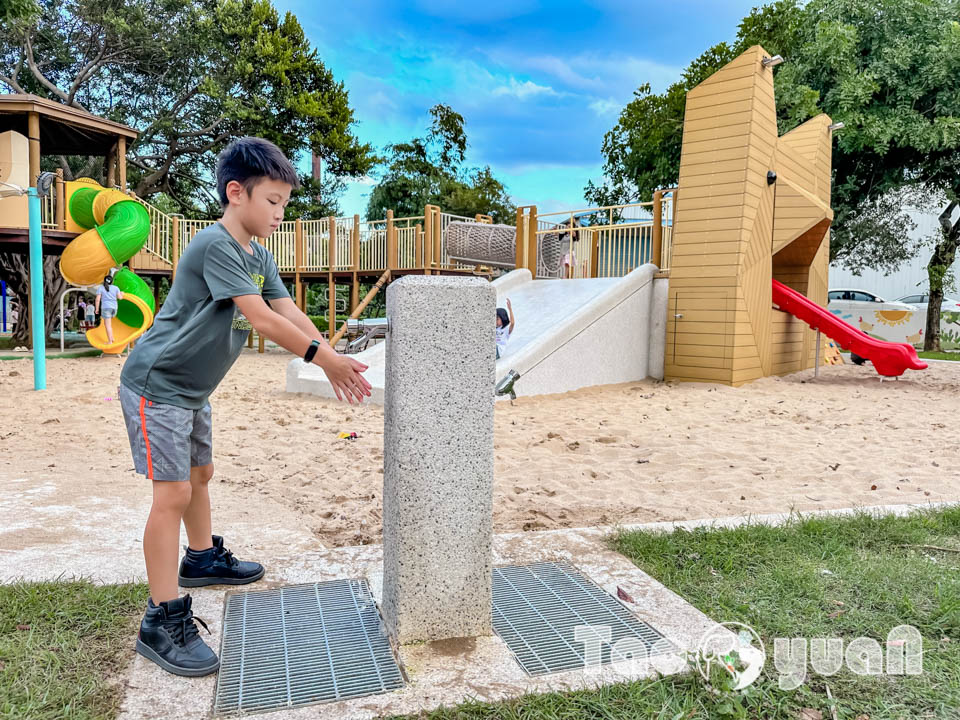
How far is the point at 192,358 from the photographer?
7.51 feet

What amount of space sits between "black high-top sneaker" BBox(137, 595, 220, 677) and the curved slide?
1238 cm

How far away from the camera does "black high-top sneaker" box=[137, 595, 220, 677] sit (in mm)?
2137

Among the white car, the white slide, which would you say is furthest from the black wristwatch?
→ the white car

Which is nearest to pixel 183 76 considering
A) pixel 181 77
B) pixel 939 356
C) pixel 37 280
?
pixel 181 77

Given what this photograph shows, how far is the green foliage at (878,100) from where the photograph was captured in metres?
16.2

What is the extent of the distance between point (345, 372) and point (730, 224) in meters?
8.99

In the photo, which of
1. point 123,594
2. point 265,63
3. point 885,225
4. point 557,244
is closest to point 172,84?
point 265,63

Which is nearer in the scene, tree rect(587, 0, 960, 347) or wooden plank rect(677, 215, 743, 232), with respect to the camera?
wooden plank rect(677, 215, 743, 232)

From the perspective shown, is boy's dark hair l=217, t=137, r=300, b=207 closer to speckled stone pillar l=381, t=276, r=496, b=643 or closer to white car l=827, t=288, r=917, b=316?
speckled stone pillar l=381, t=276, r=496, b=643

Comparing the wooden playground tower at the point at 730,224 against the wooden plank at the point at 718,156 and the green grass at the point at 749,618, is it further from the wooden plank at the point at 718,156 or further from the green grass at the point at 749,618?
the green grass at the point at 749,618

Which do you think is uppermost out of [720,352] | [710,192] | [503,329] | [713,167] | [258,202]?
[713,167]

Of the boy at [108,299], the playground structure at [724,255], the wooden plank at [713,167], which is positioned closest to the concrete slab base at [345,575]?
the playground structure at [724,255]

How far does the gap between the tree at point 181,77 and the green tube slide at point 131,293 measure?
10226mm

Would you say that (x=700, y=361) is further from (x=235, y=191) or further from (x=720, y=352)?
(x=235, y=191)
